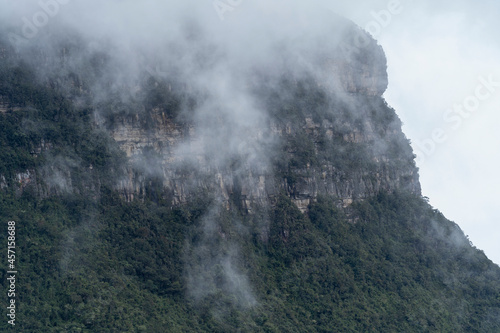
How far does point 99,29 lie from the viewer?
76.9 meters

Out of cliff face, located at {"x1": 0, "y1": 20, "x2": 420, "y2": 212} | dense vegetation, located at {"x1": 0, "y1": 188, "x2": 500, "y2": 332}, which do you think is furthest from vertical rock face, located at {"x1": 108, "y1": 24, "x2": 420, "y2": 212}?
dense vegetation, located at {"x1": 0, "y1": 188, "x2": 500, "y2": 332}

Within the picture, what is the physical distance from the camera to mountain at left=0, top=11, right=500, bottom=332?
68.8 meters

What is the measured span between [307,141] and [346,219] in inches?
298

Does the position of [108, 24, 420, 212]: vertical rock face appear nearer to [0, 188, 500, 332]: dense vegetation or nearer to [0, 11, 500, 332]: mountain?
[0, 11, 500, 332]: mountain

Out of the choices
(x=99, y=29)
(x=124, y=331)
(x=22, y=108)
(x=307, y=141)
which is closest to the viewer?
(x=124, y=331)

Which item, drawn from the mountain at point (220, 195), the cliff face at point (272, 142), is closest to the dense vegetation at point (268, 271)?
the mountain at point (220, 195)

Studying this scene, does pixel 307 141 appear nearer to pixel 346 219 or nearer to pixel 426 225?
pixel 346 219

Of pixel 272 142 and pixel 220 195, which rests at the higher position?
pixel 272 142

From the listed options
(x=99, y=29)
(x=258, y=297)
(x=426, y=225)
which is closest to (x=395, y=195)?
(x=426, y=225)

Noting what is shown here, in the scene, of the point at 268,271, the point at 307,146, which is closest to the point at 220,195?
the point at 268,271

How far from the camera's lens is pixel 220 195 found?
7769 cm

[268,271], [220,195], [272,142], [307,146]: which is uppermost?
[272,142]

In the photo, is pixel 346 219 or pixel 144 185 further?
pixel 346 219

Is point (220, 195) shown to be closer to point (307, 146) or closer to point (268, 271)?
point (268, 271)
